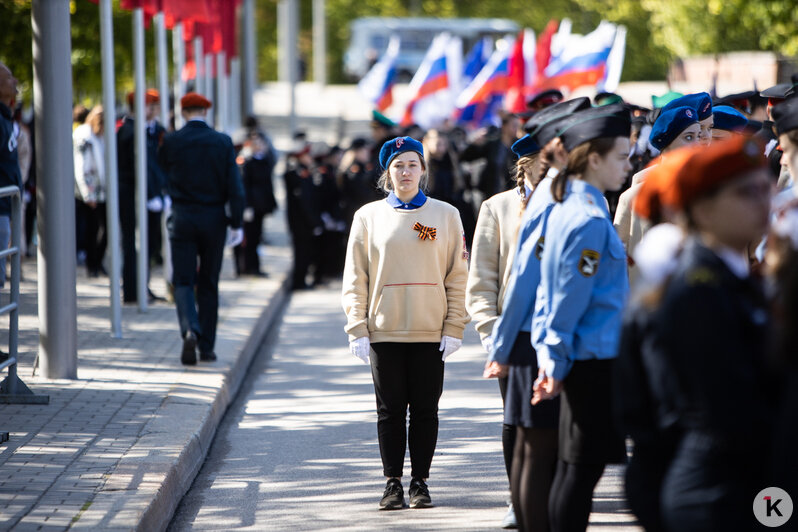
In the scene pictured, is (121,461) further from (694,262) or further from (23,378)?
Result: (694,262)

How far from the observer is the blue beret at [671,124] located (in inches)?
250

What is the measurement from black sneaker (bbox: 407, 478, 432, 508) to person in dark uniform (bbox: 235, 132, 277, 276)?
966 cm

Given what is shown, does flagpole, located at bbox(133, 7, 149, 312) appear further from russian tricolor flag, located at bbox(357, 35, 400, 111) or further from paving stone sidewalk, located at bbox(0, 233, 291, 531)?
russian tricolor flag, located at bbox(357, 35, 400, 111)

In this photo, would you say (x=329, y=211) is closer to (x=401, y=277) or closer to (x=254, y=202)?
(x=254, y=202)

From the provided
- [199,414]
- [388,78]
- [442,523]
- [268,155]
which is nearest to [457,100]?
[388,78]

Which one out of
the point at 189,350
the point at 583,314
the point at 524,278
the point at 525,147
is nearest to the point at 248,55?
the point at 189,350

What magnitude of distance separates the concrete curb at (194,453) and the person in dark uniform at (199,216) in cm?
47

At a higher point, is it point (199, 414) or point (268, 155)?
point (268, 155)

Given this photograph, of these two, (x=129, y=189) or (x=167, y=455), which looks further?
(x=129, y=189)

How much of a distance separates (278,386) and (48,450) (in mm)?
3222

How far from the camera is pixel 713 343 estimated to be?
2.99 meters

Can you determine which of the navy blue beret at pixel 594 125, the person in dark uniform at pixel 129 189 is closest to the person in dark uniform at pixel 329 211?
the person in dark uniform at pixel 129 189

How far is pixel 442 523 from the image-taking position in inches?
230

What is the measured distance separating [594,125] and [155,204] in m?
9.31
